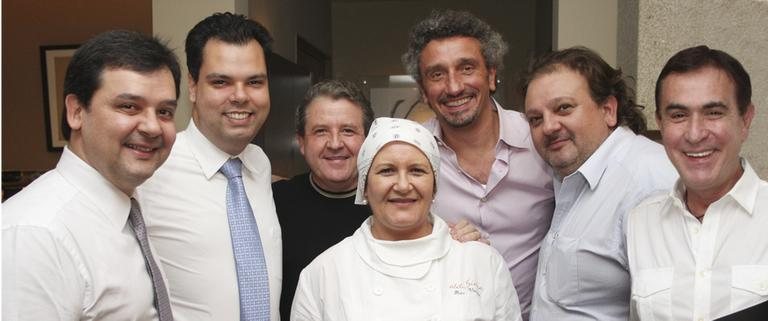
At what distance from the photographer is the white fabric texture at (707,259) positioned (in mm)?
1582

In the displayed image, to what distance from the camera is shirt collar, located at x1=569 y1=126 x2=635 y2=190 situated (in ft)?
6.60

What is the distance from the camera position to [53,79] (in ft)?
15.9

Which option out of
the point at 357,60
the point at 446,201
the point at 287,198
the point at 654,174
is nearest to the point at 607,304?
the point at 654,174

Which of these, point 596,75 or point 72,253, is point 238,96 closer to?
point 72,253

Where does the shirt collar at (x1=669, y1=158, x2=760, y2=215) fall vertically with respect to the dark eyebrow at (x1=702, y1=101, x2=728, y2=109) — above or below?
below

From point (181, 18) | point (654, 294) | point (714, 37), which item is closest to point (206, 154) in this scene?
point (654, 294)

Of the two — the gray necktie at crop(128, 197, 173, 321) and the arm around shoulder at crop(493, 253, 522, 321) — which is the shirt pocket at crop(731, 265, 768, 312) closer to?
the arm around shoulder at crop(493, 253, 522, 321)

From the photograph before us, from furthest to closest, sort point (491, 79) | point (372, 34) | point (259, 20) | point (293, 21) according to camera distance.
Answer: point (372, 34)
point (293, 21)
point (259, 20)
point (491, 79)

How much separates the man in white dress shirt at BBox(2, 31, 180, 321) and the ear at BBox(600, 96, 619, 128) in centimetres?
125

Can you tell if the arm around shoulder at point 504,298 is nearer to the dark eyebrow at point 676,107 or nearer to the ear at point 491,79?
the dark eyebrow at point 676,107

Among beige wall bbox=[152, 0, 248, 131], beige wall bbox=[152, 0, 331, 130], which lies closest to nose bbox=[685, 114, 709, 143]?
beige wall bbox=[152, 0, 331, 130]

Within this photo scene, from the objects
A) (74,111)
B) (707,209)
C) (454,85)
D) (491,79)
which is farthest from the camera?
(491,79)

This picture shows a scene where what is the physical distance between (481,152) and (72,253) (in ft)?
4.74

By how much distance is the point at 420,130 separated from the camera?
6.33ft
